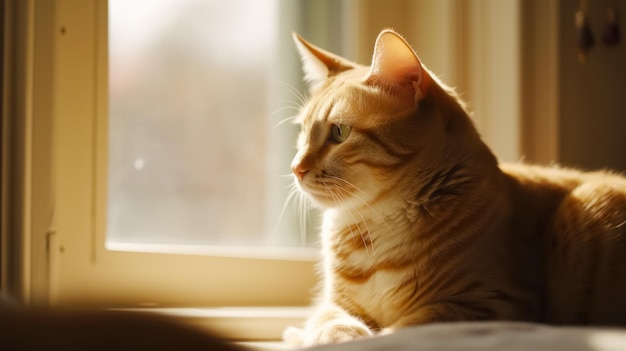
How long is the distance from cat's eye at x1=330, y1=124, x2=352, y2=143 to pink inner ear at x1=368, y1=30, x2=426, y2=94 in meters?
0.11

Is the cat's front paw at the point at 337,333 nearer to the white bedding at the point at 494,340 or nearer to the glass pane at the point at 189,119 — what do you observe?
the white bedding at the point at 494,340

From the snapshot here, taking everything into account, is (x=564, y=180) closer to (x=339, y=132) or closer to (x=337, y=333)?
(x=339, y=132)

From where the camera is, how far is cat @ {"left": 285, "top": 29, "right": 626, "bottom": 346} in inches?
46.0

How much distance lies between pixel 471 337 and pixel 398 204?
0.74 m

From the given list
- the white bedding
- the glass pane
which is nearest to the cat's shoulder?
the glass pane

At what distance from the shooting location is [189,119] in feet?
5.59

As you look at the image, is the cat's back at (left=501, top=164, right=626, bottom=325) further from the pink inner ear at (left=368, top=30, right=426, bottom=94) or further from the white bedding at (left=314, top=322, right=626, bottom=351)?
the white bedding at (left=314, top=322, right=626, bottom=351)

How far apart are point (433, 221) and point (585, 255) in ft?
0.90

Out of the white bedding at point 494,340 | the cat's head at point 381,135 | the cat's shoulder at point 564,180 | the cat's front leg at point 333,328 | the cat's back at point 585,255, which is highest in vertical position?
the cat's head at point 381,135

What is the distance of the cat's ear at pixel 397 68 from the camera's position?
4.02 feet

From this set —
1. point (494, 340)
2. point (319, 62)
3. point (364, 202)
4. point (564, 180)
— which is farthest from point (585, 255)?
point (494, 340)

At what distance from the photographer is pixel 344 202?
1.29 m

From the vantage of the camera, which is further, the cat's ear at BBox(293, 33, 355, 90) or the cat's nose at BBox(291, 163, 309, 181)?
the cat's ear at BBox(293, 33, 355, 90)

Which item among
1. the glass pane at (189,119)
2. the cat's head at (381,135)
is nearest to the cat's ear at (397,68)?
the cat's head at (381,135)
